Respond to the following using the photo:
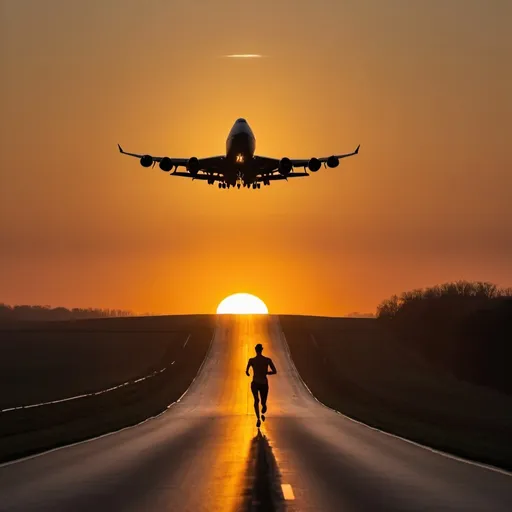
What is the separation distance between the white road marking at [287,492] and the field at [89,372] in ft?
33.1

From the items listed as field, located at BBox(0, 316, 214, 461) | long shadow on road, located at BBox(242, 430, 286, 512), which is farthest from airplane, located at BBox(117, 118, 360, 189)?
long shadow on road, located at BBox(242, 430, 286, 512)

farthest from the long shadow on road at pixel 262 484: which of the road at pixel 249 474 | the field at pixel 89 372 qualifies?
the field at pixel 89 372

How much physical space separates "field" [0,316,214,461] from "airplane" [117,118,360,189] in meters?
14.1

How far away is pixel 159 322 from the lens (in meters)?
150

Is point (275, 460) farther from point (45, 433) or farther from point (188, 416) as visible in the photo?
point (188, 416)

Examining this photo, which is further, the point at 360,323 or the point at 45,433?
the point at 360,323

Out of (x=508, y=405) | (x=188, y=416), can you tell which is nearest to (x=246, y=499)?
(x=188, y=416)

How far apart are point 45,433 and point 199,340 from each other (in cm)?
8605

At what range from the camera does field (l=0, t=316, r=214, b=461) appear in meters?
39.4

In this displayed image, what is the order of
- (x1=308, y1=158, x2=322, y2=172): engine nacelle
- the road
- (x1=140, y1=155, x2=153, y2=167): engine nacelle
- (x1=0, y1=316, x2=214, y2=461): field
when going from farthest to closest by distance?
(x1=140, y1=155, x2=153, y2=167): engine nacelle, (x1=308, y1=158, x2=322, y2=172): engine nacelle, (x1=0, y1=316, x2=214, y2=461): field, the road

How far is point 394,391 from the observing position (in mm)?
85750

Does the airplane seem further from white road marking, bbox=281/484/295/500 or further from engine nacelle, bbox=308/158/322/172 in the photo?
white road marking, bbox=281/484/295/500

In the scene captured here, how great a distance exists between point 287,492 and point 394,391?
226ft

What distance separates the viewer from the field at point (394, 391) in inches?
1376
